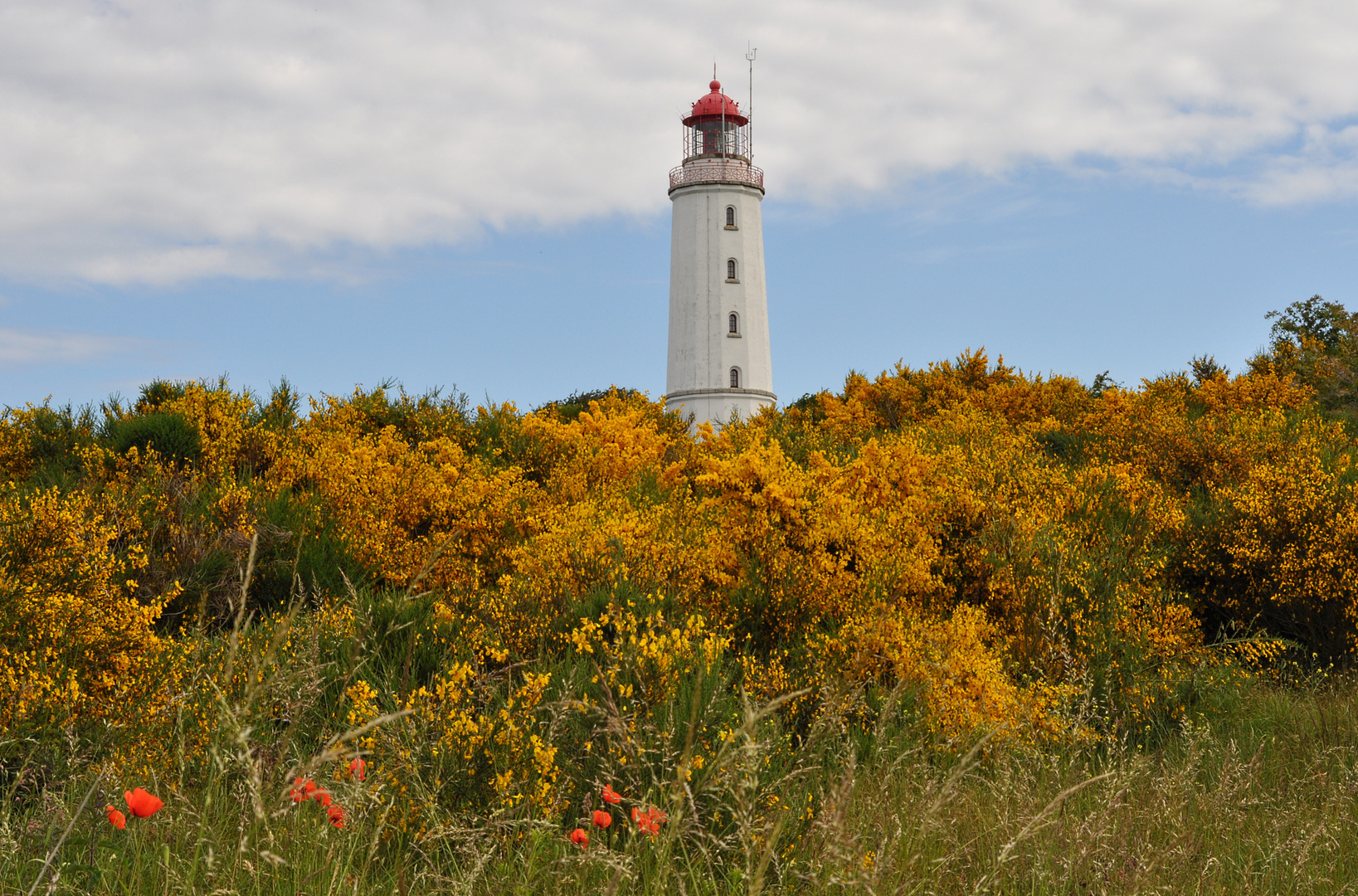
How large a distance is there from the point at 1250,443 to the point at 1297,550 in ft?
10.1

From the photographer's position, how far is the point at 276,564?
7.47 metres

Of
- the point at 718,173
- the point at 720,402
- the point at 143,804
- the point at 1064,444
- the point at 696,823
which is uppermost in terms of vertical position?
the point at 718,173

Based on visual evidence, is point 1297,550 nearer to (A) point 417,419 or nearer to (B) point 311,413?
(A) point 417,419

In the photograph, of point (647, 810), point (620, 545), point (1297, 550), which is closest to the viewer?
point (647, 810)

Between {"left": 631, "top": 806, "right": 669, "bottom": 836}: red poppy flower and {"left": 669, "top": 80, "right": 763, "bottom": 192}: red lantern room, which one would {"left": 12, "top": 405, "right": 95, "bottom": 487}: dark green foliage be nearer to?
{"left": 631, "top": 806, "right": 669, "bottom": 836}: red poppy flower

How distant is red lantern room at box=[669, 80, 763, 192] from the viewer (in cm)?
3098

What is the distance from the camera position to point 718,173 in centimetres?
3086

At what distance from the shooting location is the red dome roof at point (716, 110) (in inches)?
1256

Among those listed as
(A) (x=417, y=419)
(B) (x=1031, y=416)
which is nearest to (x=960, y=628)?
(A) (x=417, y=419)

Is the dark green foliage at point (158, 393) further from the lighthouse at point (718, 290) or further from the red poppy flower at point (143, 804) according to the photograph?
the lighthouse at point (718, 290)

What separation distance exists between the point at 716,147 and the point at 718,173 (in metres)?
1.57

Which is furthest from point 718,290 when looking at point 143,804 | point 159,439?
point 143,804

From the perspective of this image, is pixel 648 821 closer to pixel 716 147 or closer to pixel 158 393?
pixel 158 393

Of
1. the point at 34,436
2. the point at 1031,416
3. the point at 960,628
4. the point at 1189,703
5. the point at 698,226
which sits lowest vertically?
the point at 1189,703
